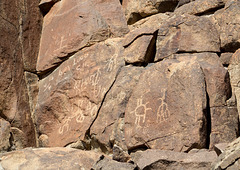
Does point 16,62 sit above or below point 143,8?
below

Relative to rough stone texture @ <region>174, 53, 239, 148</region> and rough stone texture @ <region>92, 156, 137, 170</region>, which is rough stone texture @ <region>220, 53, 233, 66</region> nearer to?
rough stone texture @ <region>174, 53, 239, 148</region>

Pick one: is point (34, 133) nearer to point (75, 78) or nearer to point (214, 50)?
point (75, 78)

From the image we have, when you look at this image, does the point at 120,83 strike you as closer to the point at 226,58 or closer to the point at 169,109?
the point at 169,109

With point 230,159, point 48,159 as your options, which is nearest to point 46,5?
point 48,159

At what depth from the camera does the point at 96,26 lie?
5.61 meters

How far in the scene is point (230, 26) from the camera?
461cm

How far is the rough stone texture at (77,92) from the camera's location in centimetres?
503

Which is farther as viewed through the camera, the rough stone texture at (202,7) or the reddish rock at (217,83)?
the rough stone texture at (202,7)

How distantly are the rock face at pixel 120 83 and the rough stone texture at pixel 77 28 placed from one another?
0.05 feet

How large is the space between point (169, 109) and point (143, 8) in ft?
6.13

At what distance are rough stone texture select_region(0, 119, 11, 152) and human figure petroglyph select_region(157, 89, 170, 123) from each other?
1876mm

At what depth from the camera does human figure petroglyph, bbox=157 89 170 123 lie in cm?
424

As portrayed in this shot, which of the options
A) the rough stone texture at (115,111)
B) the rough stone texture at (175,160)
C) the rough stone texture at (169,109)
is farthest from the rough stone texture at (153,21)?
the rough stone texture at (175,160)

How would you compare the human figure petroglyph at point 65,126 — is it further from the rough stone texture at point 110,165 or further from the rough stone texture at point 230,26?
the rough stone texture at point 230,26
